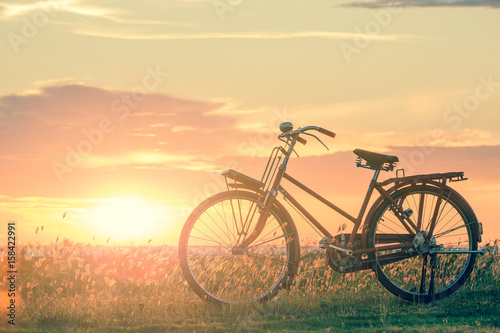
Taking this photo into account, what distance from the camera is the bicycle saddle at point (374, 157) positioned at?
702 centimetres

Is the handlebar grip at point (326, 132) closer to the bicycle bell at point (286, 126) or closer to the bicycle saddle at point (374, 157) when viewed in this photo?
the bicycle bell at point (286, 126)

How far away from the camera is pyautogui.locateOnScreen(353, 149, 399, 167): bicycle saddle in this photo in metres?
7.02

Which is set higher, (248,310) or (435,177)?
(435,177)

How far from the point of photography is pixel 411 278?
8.69 meters

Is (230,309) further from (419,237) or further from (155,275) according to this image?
(419,237)

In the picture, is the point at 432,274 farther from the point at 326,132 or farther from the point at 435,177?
the point at 326,132

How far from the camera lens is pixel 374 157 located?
23.0ft

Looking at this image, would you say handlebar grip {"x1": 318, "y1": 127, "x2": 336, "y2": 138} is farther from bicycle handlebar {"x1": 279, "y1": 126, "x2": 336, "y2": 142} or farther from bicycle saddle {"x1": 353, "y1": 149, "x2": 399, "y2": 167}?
bicycle saddle {"x1": 353, "y1": 149, "x2": 399, "y2": 167}

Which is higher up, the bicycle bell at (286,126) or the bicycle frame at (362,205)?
the bicycle bell at (286,126)

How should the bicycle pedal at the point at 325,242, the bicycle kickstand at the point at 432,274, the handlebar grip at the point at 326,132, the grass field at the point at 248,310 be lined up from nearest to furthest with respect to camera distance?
the grass field at the point at 248,310
the handlebar grip at the point at 326,132
the bicycle pedal at the point at 325,242
the bicycle kickstand at the point at 432,274

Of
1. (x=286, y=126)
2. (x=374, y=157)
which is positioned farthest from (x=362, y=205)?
(x=286, y=126)

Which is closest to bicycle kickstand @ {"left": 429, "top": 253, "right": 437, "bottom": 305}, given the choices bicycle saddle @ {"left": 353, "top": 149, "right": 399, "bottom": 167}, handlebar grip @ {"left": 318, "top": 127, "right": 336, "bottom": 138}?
bicycle saddle @ {"left": 353, "top": 149, "right": 399, "bottom": 167}

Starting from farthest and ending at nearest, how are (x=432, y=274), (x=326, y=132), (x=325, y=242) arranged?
(x=432, y=274)
(x=325, y=242)
(x=326, y=132)

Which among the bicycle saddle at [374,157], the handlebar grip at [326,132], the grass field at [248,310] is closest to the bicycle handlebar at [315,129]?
the handlebar grip at [326,132]
